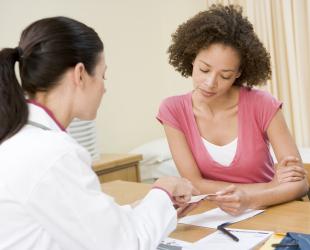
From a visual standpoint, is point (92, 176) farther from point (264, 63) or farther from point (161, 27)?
point (161, 27)

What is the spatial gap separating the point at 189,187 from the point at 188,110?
2.00ft

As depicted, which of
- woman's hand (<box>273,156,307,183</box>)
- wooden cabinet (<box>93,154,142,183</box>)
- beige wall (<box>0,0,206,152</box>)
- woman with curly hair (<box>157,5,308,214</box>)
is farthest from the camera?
beige wall (<box>0,0,206,152</box>)

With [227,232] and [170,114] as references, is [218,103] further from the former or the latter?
[227,232]

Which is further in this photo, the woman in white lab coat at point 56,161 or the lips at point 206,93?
the lips at point 206,93

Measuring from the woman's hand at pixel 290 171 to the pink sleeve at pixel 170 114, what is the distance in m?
0.45

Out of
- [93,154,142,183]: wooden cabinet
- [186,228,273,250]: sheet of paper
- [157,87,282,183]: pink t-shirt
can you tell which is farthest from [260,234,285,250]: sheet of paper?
[93,154,142,183]: wooden cabinet

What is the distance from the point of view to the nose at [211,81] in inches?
63.7

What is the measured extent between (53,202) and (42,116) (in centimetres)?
23

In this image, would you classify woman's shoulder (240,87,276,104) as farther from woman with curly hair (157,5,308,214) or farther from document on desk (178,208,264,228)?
document on desk (178,208,264,228)

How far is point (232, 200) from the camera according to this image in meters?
1.31

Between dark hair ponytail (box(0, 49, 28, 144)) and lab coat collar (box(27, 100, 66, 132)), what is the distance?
0.05 ft

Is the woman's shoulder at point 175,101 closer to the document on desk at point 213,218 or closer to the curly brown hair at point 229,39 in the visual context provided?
the curly brown hair at point 229,39

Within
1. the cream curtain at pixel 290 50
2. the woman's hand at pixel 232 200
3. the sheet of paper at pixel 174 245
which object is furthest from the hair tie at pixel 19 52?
the cream curtain at pixel 290 50

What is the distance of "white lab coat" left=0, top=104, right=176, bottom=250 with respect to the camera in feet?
2.51
